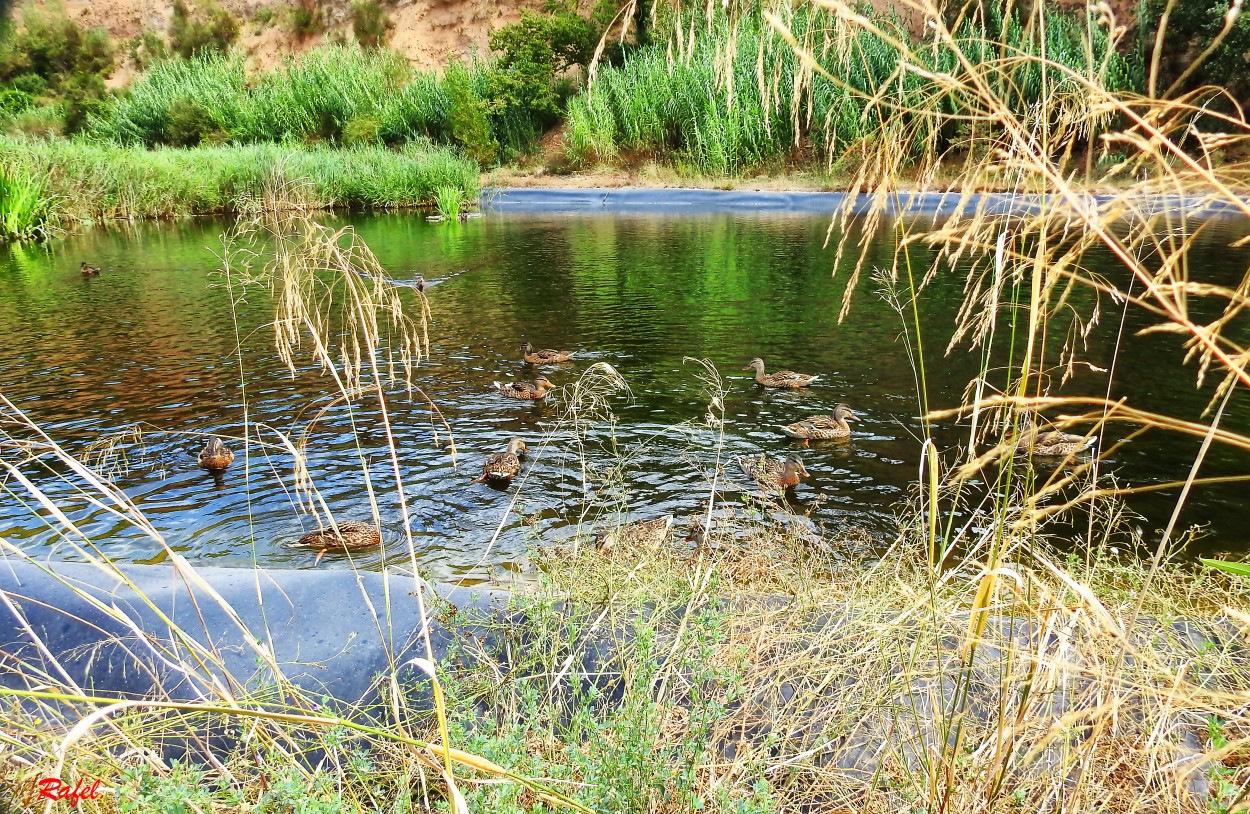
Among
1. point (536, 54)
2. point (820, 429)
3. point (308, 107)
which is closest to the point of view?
point (820, 429)

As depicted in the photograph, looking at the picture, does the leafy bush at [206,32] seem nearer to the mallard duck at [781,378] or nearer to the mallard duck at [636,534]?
the mallard duck at [781,378]

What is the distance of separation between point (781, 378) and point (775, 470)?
2.15m

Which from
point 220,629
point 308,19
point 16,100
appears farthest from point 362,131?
point 220,629

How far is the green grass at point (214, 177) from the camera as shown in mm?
18812

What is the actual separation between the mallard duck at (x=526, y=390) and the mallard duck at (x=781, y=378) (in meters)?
1.92

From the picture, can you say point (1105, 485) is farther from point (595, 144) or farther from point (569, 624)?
point (595, 144)

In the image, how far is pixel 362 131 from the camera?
88.7 feet

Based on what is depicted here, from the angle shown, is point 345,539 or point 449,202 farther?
point 449,202

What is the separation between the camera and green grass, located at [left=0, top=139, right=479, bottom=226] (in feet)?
61.7

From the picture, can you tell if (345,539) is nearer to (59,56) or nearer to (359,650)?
(359,650)

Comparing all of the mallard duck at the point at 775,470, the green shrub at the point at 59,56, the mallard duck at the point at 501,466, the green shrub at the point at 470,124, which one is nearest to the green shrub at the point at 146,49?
the green shrub at the point at 59,56

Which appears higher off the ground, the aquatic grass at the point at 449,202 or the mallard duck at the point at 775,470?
the aquatic grass at the point at 449,202

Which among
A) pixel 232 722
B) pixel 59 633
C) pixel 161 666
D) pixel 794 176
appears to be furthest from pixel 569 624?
pixel 794 176
